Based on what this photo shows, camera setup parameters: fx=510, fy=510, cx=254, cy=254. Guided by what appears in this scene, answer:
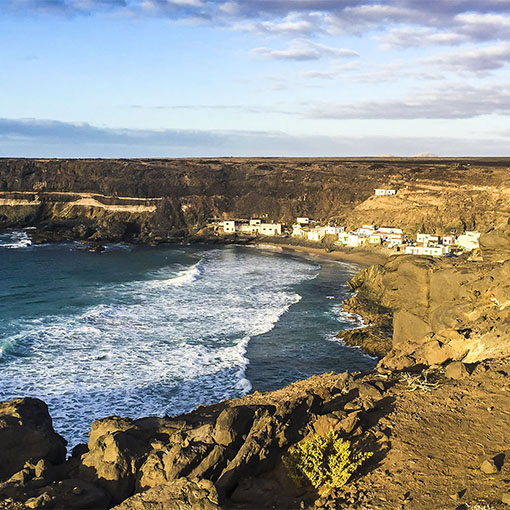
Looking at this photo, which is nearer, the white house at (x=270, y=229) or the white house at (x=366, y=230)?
the white house at (x=366, y=230)

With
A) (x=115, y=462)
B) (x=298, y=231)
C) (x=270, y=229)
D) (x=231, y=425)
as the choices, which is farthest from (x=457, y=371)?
(x=270, y=229)

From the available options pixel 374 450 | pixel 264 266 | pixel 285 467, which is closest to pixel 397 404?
pixel 374 450

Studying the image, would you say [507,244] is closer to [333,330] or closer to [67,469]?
[333,330]

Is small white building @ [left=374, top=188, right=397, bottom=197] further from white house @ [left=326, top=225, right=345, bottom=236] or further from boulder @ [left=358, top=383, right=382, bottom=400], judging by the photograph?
boulder @ [left=358, top=383, right=382, bottom=400]

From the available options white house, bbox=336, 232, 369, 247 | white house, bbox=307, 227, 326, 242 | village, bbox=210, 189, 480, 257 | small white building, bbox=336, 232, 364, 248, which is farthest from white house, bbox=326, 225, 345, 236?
small white building, bbox=336, 232, 364, 248

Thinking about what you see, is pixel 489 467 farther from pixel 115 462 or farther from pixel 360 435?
pixel 115 462

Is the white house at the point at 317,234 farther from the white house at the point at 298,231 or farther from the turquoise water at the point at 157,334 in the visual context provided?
the turquoise water at the point at 157,334

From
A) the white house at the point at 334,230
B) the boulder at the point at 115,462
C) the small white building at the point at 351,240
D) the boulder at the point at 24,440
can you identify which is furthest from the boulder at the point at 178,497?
the white house at the point at 334,230
